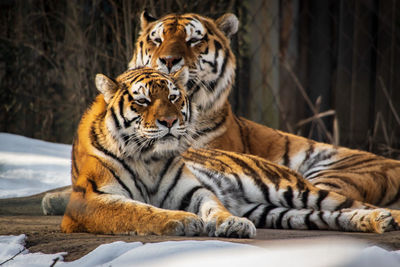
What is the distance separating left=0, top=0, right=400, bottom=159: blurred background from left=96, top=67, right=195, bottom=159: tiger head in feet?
6.49

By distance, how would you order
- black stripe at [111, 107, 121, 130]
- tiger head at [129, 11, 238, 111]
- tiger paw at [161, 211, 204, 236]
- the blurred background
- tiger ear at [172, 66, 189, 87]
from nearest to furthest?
tiger paw at [161, 211, 204, 236] < black stripe at [111, 107, 121, 130] < tiger ear at [172, 66, 189, 87] < tiger head at [129, 11, 238, 111] < the blurred background

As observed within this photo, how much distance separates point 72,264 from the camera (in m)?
1.49

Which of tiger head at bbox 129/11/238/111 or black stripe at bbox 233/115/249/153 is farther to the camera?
black stripe at bbox 233/115/249/153

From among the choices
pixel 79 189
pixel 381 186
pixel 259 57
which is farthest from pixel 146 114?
pixel 259 57

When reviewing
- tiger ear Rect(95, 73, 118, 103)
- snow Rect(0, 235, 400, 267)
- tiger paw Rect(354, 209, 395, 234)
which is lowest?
tiger paw Rect(354, 209, 395, 234)

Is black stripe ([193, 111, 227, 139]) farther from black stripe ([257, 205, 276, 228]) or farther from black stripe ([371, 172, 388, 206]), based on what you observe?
black stripe ([371, 172, 388, 206])

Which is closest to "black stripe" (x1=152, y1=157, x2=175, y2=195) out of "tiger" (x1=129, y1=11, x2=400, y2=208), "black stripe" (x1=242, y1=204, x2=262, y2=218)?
"black stripe" (x1=242, y1=204, x2=262, y2=218)

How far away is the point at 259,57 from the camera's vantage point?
4.28 metres

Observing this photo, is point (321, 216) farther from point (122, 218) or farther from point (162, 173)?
point (122, 218)

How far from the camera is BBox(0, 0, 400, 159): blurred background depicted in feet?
13.6

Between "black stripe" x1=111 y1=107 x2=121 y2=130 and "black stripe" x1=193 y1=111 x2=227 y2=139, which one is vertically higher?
"black stripe" x1=111 y1=107 x2=121 y2=130

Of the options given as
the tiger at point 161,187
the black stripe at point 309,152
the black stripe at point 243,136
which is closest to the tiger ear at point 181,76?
the tiger at point 161,187

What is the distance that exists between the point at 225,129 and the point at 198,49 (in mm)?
416

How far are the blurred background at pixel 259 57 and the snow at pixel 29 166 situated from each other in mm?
489
